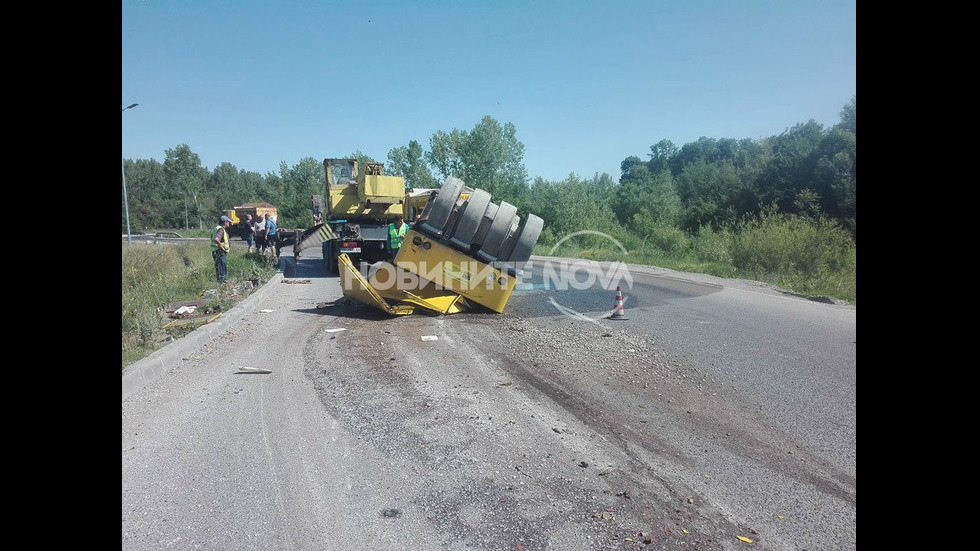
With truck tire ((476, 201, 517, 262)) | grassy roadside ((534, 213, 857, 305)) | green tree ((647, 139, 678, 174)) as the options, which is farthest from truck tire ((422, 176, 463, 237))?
green tree ((647, 139, 678, 174))

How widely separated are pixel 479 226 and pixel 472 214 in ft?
0.97

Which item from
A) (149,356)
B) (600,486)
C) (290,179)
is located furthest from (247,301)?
(290,179)

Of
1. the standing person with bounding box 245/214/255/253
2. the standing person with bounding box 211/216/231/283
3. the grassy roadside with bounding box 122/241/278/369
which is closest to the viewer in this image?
the grassy roadside with bounding box 122/241/278/369

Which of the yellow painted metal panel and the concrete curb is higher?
the yellow painted metal panel

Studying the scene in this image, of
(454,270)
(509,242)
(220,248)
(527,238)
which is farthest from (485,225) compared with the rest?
(220,248)

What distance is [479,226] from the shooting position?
887cm

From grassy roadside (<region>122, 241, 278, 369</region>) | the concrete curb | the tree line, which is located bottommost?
the concrete curb

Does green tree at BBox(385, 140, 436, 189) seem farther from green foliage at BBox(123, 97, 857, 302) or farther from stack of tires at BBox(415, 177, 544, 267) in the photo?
stack of tires at BBox(415, 177, 544, 267)

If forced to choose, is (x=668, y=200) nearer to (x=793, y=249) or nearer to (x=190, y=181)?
(x=793, y=249)

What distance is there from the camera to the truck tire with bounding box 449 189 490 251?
866 cm
